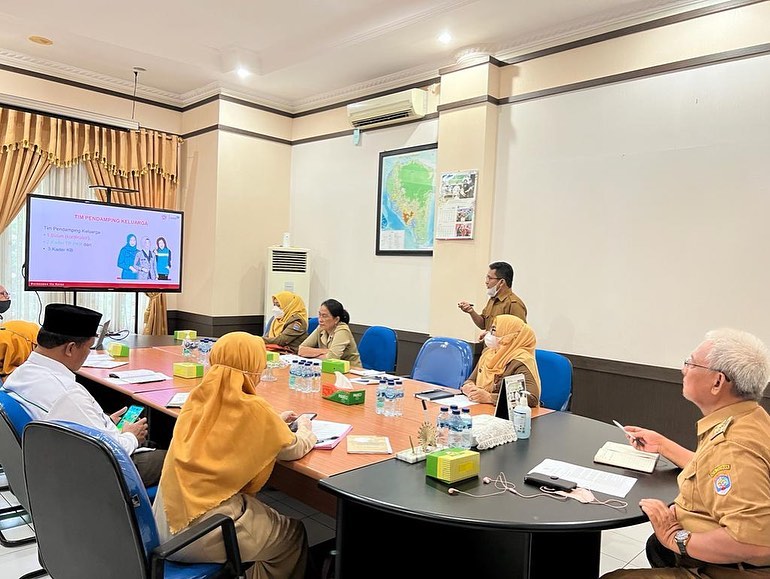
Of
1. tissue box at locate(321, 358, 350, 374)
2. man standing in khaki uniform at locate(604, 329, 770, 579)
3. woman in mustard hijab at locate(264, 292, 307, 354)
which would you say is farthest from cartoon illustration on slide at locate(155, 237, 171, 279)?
man standing in khaki uniform at locate(604, 329, 770, 579)

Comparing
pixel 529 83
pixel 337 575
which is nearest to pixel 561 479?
pixel 337 575

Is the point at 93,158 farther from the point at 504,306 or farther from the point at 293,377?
the point at 504,306

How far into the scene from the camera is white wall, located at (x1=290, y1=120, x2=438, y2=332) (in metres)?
5.32

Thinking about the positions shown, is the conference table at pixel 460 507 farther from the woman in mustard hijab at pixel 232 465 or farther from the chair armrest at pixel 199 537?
the chair armrest at pixel 199 537

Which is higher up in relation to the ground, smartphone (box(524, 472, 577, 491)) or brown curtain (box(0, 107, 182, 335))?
brown curtain (box(0, 107, 182, 335))

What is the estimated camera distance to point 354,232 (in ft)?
19.2

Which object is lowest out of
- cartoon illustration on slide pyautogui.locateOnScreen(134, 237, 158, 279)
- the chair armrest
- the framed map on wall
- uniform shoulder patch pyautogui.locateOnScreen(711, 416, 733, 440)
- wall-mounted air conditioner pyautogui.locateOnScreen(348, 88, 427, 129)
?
the chair armrest

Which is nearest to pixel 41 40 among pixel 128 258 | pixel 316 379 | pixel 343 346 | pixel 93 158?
pixel 93 158

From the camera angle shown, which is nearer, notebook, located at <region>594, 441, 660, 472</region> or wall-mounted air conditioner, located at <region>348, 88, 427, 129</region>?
notebook, located at <region>594, 441, 660, 472</region>

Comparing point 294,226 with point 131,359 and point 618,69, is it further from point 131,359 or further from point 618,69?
point 618,69

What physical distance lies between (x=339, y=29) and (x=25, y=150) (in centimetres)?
312

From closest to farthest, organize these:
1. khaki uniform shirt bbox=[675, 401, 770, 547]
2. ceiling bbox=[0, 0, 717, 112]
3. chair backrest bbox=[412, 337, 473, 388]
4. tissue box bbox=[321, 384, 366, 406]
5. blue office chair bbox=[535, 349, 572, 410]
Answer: khaki uniform shirt bbox=[675, 401, 770, 547] < tissue box bbox=[321, 384, 366, 406] < blue office chair bbox=[535, 349, 572, 410] < chair backrest bbox=[412, 337, 473, 388] < ceiling bbox=[0, 0, 717, 112]

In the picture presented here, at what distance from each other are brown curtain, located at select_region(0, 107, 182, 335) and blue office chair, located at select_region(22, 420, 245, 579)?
4512 mm

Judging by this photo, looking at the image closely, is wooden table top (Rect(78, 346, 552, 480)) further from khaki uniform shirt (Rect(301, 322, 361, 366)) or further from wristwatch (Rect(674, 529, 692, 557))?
wristwatch (Rect(674, 529, 692, 557))
